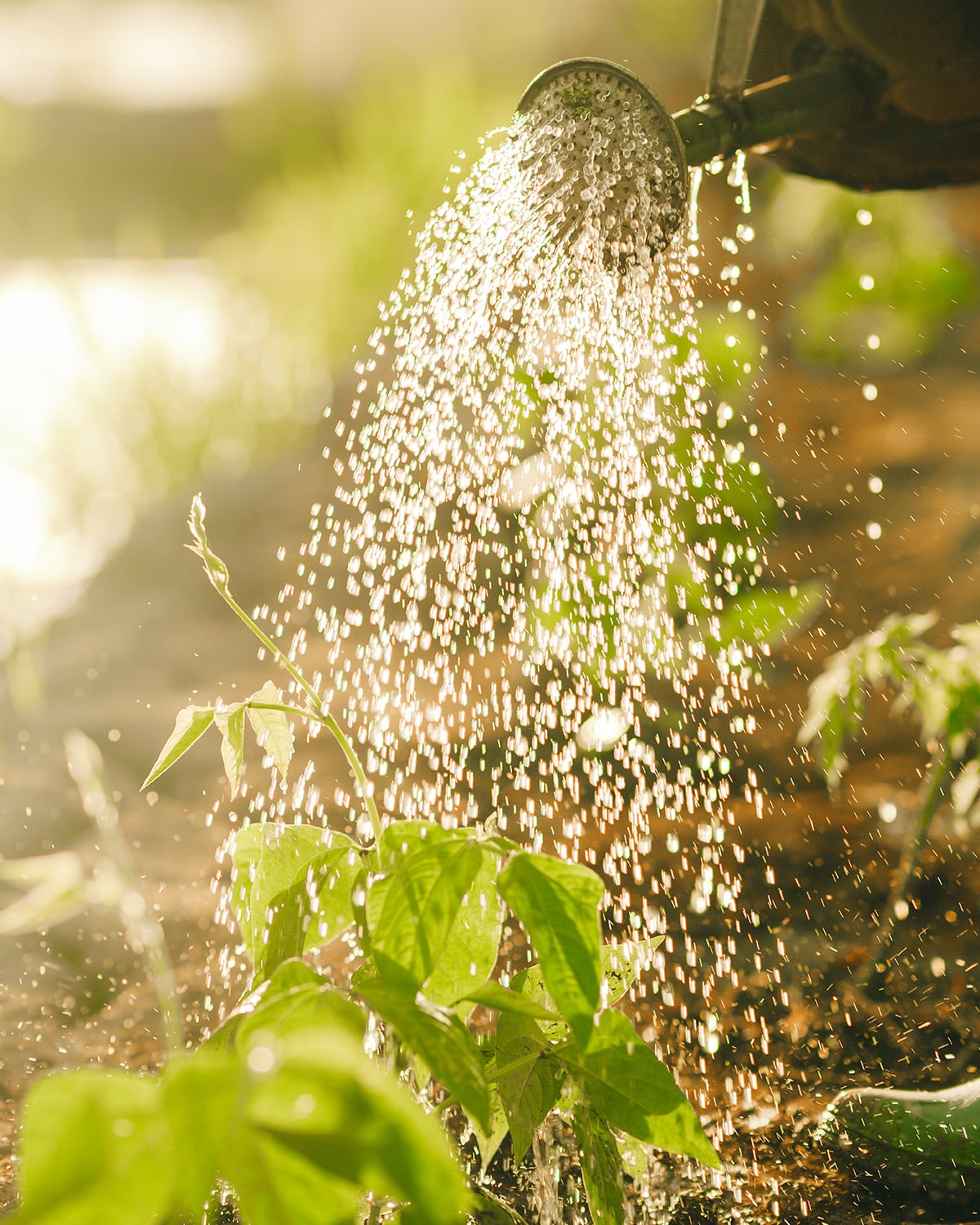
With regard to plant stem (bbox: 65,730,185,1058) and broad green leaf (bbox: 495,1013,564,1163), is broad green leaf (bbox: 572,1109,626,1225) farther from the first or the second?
plant stem (bbox: 65,730,185,1058)

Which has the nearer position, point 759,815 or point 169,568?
point 759,815

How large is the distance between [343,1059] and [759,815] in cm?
152

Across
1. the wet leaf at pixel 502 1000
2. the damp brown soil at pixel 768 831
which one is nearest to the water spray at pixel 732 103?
the damp brown soil at pixel 768 831

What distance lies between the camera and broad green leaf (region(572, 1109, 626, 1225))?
357 mm

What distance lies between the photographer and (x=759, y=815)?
5.07ft

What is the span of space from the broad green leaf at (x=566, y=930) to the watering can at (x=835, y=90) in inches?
27.0

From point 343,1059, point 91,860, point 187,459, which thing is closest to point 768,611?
point 91,860

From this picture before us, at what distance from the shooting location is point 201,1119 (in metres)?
0.17

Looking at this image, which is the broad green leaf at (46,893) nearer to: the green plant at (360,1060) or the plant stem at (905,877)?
the green plant at (360,1060)

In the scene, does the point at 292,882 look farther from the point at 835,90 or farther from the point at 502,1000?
the point at 835,90

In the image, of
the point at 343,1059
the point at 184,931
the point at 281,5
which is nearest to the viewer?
the point at 343,1059

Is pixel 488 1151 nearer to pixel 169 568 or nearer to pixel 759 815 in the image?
pixel 759 815

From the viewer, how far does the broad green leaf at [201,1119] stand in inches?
6.3

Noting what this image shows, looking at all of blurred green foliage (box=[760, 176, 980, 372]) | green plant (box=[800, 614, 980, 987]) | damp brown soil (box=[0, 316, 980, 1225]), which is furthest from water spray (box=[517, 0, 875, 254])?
blurred green foliage (box=[760, 176, 980, 372])
